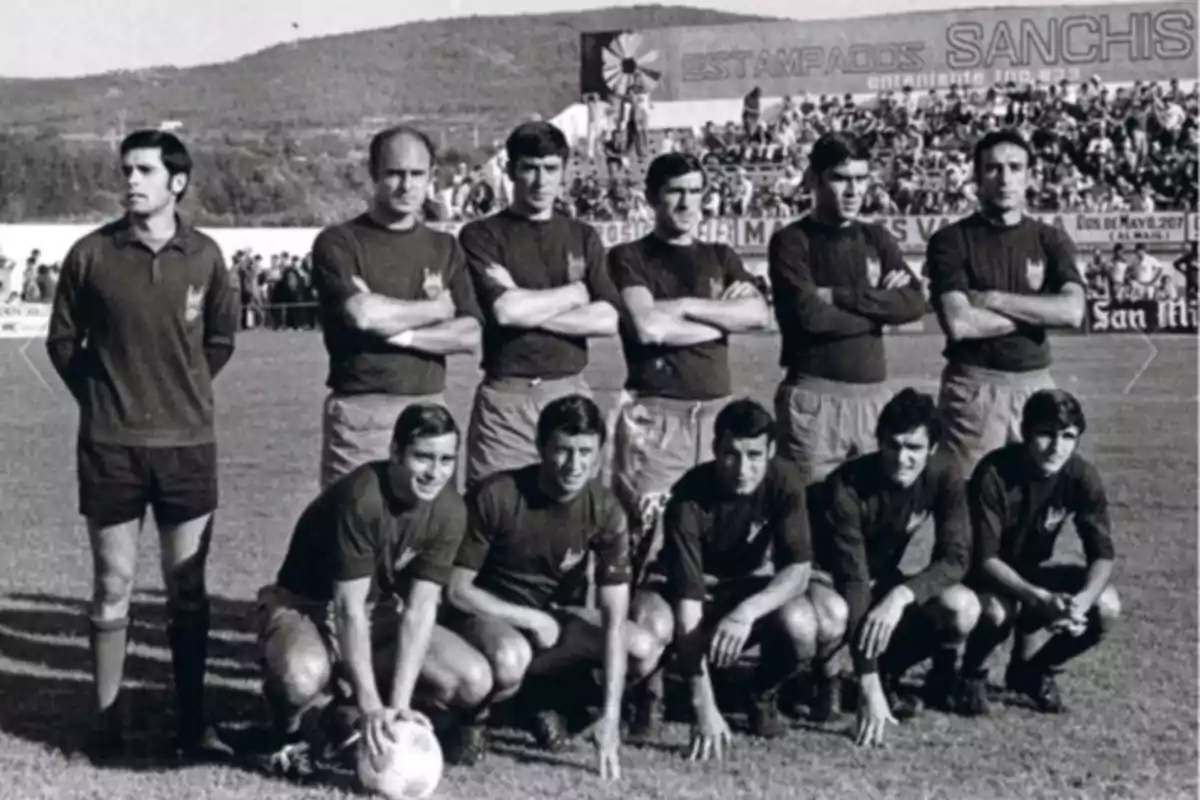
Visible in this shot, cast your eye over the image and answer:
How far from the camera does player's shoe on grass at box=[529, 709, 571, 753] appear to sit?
2795 mm

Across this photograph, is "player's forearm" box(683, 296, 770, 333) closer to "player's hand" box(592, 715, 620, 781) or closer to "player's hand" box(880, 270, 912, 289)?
"player's hand" box(880, 270, 912, 289)

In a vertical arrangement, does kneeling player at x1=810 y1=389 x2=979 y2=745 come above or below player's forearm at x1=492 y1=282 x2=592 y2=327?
below

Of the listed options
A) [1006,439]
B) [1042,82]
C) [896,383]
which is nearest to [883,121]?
[1042,82]

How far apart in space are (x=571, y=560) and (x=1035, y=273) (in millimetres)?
1387

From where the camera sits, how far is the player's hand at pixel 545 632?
2758mm

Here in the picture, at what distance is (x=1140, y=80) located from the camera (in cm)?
587

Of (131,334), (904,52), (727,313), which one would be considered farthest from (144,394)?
(904,52)

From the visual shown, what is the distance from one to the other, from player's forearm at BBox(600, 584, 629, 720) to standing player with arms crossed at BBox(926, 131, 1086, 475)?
1.00m

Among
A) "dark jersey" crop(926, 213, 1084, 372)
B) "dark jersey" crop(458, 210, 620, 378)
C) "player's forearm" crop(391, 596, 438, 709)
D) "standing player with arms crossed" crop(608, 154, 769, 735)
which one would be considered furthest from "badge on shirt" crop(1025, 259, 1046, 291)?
"player's forearm" crop(391, 596, 438, 709)

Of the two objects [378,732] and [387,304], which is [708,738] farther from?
[387,304]

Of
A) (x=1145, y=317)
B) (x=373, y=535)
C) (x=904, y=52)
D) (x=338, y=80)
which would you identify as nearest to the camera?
(x=373, y=535)

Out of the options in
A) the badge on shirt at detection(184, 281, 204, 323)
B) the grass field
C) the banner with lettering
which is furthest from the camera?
the banner with lettering

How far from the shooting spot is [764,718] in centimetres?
290

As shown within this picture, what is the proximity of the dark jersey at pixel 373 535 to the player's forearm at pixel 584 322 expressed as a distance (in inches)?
19.0
